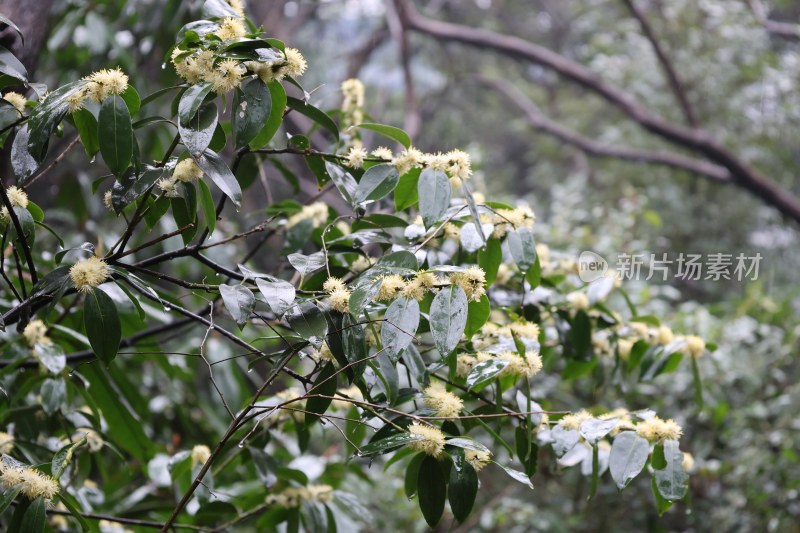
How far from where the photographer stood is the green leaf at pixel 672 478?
62 cm

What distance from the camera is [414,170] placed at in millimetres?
693

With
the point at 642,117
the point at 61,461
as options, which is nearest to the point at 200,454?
the point at 61,461

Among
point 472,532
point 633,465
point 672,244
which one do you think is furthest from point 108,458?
point 672,244

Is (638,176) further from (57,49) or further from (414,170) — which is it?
(414,170)

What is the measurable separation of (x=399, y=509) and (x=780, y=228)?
6.25ft

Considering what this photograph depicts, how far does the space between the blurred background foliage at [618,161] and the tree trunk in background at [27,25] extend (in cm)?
1

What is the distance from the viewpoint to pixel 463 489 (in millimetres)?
570

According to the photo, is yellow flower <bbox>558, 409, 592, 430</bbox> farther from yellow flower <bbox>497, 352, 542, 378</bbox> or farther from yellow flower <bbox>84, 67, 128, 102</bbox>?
yellow flower <bbox>84, 67, 128, 102</bbox>

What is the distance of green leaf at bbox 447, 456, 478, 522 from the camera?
0.57 m

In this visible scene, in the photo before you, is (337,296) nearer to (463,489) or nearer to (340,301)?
(340,301)

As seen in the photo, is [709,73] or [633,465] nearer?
[633,465]

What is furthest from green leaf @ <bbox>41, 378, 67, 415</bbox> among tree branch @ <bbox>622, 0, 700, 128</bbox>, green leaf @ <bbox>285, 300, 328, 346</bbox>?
tree branch @ <bbox>622, 0, 700, 128</bbox>

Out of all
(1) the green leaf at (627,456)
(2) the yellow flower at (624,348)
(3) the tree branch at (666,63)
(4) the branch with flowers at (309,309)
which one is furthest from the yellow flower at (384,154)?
(3) the tree branch at (666,63)

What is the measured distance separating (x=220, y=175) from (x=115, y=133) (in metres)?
0.08
